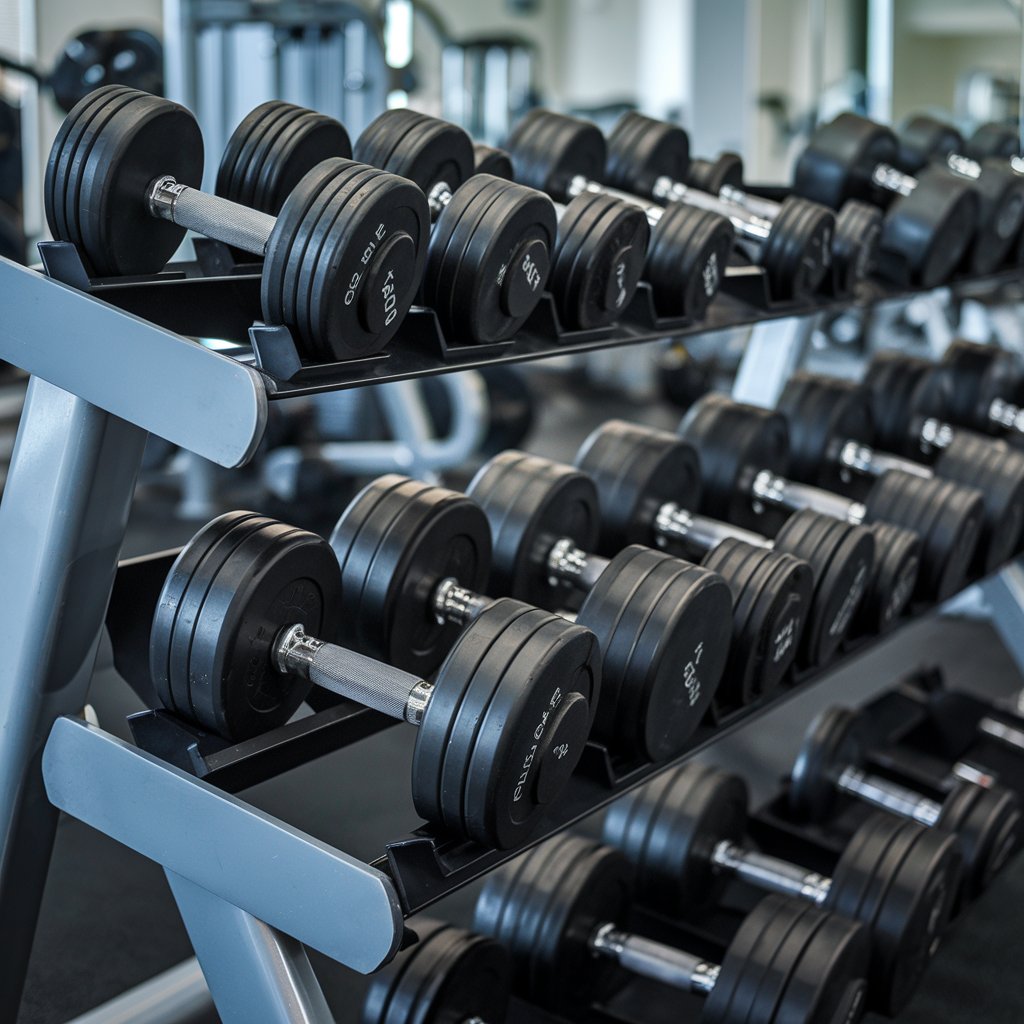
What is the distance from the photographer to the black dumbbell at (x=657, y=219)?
57.6 inches

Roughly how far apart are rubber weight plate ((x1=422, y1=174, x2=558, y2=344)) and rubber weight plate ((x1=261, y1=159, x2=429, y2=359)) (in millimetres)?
109

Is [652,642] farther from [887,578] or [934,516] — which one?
[934,516]

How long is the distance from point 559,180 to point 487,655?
83cm

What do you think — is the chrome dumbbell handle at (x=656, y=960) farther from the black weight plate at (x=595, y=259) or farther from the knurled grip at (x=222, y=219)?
the knurled grip at (x=222, y=219)

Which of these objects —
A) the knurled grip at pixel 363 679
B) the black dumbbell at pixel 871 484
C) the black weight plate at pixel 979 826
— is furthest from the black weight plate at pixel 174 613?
the black weight plate at pixel 979 826

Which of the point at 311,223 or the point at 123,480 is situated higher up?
the point at 311,223

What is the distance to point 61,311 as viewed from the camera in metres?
1.00

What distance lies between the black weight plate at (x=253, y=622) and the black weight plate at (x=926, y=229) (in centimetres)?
116

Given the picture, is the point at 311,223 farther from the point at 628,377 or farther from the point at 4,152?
the point at 628,377

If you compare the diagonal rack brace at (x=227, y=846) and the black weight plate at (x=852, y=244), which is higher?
the black weight plate at (x=852, y=244)

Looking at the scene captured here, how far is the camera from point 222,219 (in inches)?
41.9

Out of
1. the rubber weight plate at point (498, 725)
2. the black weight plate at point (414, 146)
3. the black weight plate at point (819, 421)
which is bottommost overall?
the rubber weight plate at point (498, 725)

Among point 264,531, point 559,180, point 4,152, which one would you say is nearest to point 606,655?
point 264,531

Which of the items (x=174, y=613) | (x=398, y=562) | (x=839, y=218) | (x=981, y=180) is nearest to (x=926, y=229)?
(x=839, y=218)
